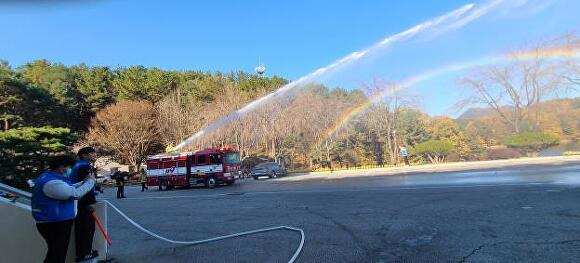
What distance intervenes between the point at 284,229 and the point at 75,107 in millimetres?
62440

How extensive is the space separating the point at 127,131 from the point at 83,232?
50.1m

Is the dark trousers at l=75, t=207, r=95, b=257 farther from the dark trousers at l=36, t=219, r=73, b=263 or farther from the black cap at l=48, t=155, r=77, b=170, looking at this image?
the black cap at l=48, t=155, r=77, b=170

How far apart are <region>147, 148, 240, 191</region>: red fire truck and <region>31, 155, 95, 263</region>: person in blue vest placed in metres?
24.8

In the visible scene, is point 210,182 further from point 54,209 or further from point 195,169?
point 54,209

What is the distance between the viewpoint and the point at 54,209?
542 centimetres

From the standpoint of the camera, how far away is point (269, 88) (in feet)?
211

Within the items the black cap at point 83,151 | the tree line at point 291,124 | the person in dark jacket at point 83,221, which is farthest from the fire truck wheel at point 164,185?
the person in dark jacket at point 83,221

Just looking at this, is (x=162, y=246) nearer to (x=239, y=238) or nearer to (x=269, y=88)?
(x=239, y=238)

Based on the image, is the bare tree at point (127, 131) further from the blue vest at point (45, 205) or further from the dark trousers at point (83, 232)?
the blue vest at point (45, 205)

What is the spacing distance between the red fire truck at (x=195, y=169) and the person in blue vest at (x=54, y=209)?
24769 mm

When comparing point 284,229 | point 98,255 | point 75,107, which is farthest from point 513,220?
point 75,107

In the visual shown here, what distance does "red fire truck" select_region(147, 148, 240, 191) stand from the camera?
100ft

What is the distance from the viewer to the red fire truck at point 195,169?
100ft

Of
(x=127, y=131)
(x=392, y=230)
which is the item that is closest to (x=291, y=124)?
(x=127, y=131)
